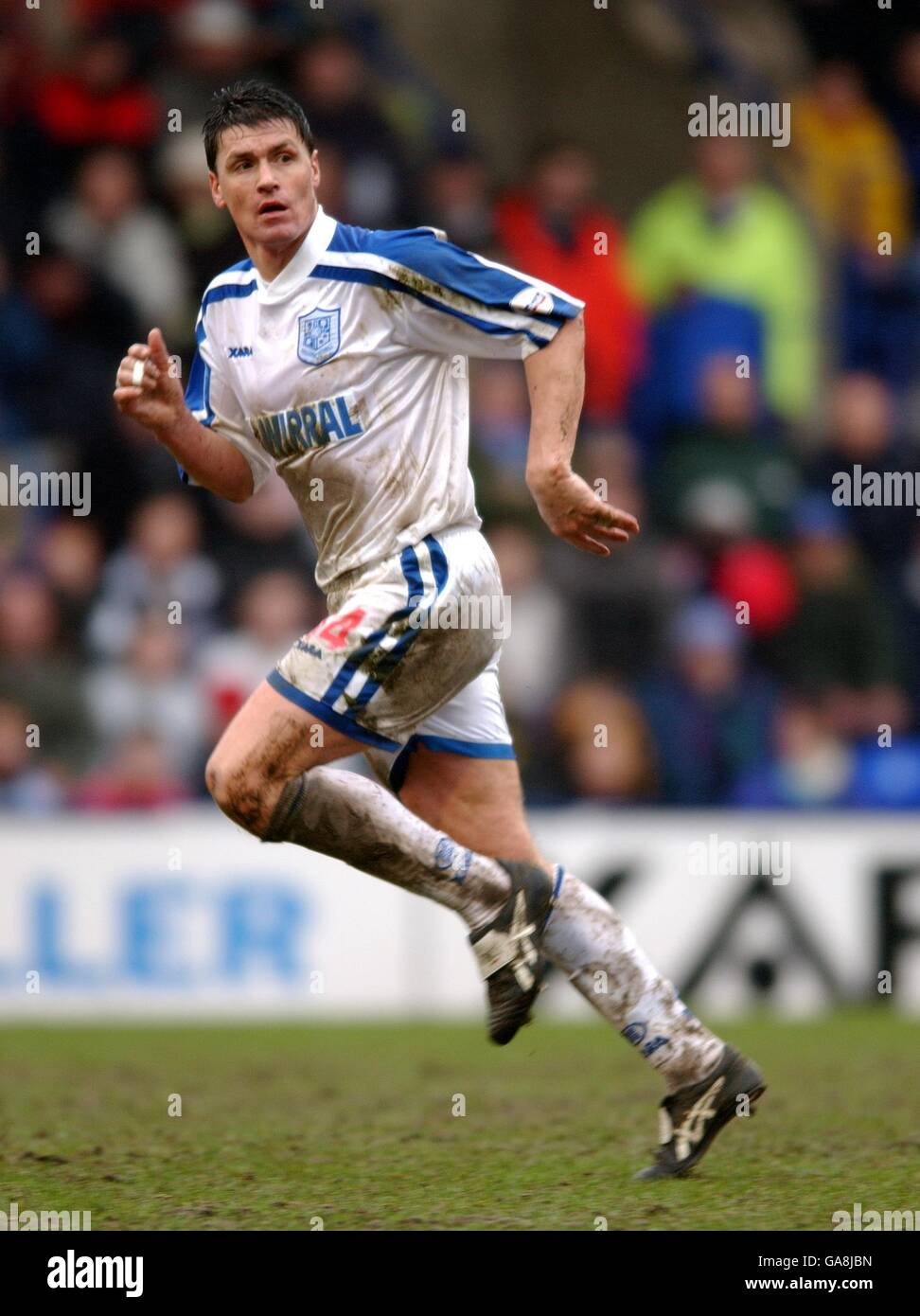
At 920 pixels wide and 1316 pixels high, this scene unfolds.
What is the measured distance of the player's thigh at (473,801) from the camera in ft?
16.2

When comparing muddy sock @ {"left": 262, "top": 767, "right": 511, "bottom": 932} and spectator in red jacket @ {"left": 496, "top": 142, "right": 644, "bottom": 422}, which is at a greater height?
spectator in red jacket @ {"left": 496, "top": 142, "right": 644, "bottom": 422}

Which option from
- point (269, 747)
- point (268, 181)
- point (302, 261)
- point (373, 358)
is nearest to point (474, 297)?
point (373, 358)

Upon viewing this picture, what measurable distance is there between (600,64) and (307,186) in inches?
332

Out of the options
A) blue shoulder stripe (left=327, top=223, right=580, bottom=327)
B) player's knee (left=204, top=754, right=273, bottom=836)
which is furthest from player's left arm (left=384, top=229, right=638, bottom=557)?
player's knee (left=204, top=754, right=273, bottom=836)

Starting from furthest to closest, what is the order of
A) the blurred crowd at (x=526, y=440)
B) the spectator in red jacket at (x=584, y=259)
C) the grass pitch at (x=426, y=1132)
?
the spectator in red jacket at (x=584, y=259) → the blurred crowd at (x=526, y=440) → the grass pitch at (x=426, y=1132)

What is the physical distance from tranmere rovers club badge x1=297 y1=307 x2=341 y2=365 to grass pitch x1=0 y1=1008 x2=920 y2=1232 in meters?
1.88

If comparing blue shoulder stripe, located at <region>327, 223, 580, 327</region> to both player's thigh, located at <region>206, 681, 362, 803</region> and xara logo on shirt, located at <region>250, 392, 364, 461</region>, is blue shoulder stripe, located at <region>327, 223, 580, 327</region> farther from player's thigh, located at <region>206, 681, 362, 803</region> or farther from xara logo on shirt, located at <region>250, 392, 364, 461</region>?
player's thigh, located at <region>206, 681, 362, 803</region>

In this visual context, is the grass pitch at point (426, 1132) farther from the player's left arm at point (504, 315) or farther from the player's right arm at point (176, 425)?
the player's right arm at point (176, 425)

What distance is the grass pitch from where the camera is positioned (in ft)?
14.5

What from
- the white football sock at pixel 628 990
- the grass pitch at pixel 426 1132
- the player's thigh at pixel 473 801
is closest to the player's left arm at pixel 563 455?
the player's thigh at pixel 473 801

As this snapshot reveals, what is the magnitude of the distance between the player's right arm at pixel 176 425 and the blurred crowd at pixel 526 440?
4.42 m

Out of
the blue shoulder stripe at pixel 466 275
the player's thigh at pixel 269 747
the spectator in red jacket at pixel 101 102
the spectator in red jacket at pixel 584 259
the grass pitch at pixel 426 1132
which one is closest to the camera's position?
the grass pitch at pixel 426 1132

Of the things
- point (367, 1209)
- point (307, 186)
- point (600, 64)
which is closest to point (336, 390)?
point (307, 186)

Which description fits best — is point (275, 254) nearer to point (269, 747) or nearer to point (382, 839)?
point (269, 747)
